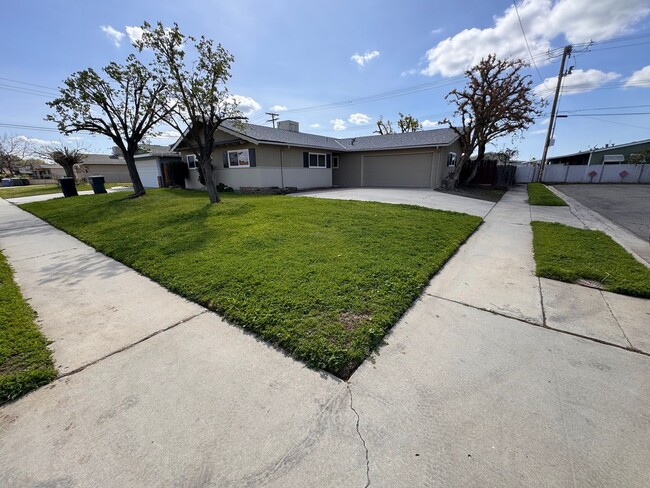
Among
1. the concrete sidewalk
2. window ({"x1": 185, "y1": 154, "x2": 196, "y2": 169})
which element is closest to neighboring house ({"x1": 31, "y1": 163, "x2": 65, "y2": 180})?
window ({"x1": 185, "y1": 154, "x2": 196, "y2": 169})

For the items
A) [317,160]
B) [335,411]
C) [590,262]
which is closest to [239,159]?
[317,160]

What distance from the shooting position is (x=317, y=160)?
56.9 feet

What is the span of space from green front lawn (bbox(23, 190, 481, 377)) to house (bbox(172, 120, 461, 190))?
679cm

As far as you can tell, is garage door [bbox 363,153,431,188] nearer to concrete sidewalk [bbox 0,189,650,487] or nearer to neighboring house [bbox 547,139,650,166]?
concrete sidewalk [bbox 0,189,650,487]

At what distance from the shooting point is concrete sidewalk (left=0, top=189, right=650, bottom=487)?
144 cm

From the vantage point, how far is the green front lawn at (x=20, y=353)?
196 centimetres

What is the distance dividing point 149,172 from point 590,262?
25726 millimetres

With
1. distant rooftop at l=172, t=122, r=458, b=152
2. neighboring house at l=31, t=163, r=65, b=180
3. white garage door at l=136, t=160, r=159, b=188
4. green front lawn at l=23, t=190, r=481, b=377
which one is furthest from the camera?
neighboring house at l=31, t=163, r=65, b=180

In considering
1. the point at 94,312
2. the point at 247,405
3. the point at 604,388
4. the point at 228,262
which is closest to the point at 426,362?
the point at 604,388

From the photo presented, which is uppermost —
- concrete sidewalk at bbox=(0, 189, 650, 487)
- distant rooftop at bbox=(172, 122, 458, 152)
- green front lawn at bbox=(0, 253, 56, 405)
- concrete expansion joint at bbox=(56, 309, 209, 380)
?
distant rooftop at bbox=(172, 122, 458, 152)

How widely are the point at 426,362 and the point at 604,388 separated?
3.92 feet

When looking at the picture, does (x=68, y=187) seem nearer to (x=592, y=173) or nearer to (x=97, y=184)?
(x=97, y=184)

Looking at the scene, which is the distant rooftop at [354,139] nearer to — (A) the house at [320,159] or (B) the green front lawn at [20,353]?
(A) the house at [320,159]

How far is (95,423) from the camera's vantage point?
1.72 metres
